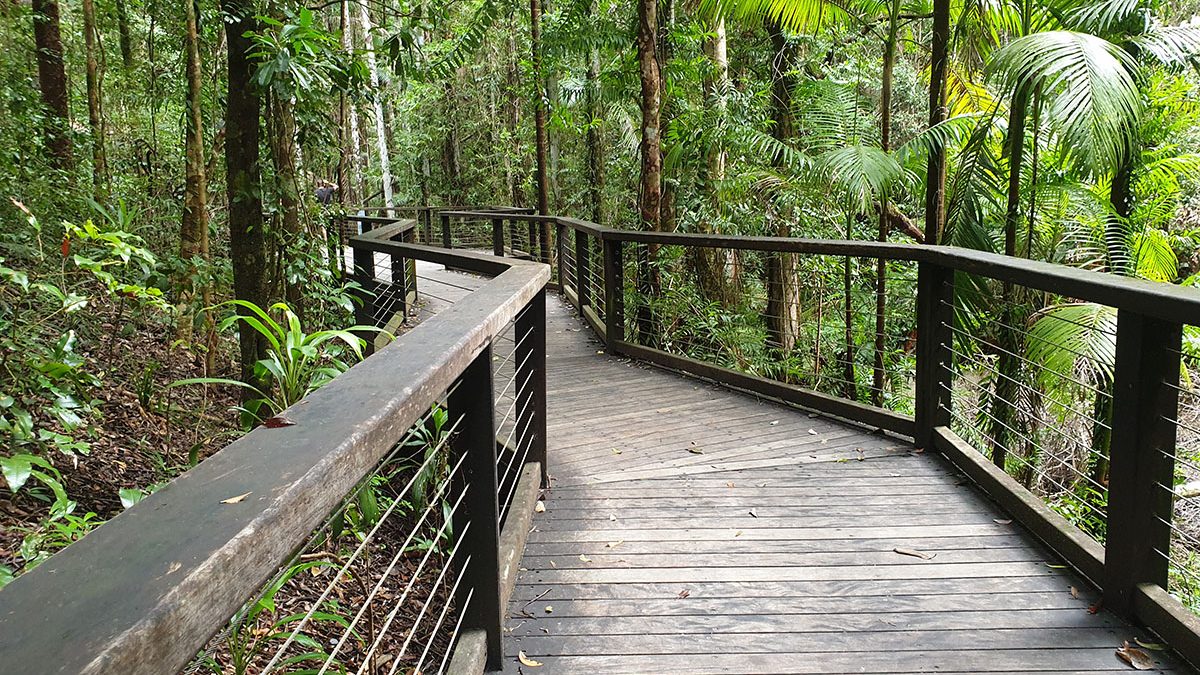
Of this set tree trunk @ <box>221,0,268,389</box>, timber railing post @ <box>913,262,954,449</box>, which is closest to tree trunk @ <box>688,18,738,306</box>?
timber railing post @ <box>913,262,954,449</box>

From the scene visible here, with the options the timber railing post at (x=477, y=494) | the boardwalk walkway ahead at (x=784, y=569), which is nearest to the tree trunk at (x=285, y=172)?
the boardwalk walkway ahead at (x=784, y=569)

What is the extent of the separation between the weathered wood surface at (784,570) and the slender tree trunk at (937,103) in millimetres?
1719

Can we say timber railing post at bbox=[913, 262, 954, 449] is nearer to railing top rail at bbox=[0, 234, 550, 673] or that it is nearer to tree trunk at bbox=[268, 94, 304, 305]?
railing top rail at bbox=[0, 234, 550, 673]

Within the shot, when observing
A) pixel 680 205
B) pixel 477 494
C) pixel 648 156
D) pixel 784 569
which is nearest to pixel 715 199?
pixel 680 205

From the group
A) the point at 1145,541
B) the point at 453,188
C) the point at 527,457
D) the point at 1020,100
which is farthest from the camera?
the point at 453,188

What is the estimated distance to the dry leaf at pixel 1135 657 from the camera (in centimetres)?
229

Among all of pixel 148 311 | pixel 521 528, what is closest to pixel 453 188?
pixel 148 311

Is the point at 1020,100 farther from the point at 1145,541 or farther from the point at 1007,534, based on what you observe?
the point at 1145,541

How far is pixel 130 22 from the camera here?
10000mm

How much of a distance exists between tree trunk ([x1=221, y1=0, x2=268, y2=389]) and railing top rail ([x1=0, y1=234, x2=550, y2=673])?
3681mm

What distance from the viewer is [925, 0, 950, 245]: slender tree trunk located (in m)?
5.07

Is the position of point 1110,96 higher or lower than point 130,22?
lower

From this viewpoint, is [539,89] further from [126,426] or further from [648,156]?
[126,426]

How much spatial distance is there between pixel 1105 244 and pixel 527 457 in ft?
13.5
